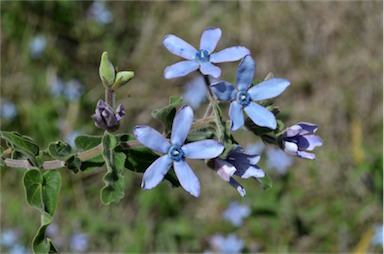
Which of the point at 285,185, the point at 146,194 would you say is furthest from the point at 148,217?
the point at 285,185

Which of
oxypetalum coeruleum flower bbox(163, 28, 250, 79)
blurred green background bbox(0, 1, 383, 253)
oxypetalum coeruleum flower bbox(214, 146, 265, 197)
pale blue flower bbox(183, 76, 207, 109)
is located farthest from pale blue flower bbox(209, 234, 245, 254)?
oxypetalum coeruleum flower bbox(163, 28, 250, 79)

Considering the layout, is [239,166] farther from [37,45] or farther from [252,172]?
[37,45]

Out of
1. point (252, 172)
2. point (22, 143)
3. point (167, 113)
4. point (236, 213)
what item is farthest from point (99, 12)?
point (252, 172)

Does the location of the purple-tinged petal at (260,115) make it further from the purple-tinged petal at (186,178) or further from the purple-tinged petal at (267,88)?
the purple-tinged petal at (186,178)

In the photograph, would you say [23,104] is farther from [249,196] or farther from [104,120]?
[104,120]

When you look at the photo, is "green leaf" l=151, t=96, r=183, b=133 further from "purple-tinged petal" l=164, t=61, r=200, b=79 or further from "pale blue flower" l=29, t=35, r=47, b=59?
"pale blue flower" l=29, t=35, r=47, b=59

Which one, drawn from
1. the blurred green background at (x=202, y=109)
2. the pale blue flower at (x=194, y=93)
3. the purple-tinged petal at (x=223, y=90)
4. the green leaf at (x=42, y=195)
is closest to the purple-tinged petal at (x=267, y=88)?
the purple-tinged petal at (x=223, y=90)
